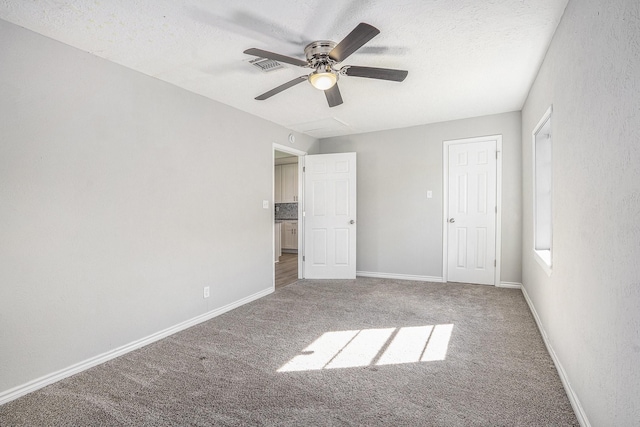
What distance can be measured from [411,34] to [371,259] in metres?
3.60

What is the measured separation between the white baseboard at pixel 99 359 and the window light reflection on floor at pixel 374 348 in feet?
4.20

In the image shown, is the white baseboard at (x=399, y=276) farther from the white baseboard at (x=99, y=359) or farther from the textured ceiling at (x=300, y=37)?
the textured ceiling at (x=300, y=37)

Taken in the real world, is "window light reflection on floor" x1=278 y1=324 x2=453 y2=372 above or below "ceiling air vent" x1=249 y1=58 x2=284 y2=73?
below

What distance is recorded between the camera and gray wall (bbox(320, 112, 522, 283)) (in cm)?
434

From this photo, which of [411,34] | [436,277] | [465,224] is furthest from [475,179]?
[411,34]

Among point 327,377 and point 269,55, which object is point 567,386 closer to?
point 327,377

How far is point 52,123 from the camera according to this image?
7.18 ft

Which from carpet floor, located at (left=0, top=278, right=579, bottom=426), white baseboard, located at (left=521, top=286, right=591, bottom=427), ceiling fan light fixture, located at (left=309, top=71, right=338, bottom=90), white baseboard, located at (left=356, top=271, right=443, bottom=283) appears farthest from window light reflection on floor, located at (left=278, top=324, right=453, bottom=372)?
ceiling fan light fixture, located at (left=309, top=71, right=338, bottom=90)

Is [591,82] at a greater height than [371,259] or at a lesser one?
greater

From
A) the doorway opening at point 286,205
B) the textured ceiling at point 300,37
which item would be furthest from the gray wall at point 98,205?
the doorway opening at point 286,205

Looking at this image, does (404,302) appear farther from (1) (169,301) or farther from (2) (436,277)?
(1) (169,301)

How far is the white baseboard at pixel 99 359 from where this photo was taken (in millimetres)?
1998

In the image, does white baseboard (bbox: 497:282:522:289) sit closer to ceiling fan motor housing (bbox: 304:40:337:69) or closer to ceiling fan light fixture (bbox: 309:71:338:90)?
ceiling fan light fixture (bbox: 309:71:338:90)

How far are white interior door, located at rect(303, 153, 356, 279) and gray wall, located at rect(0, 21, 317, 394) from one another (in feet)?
5.70
